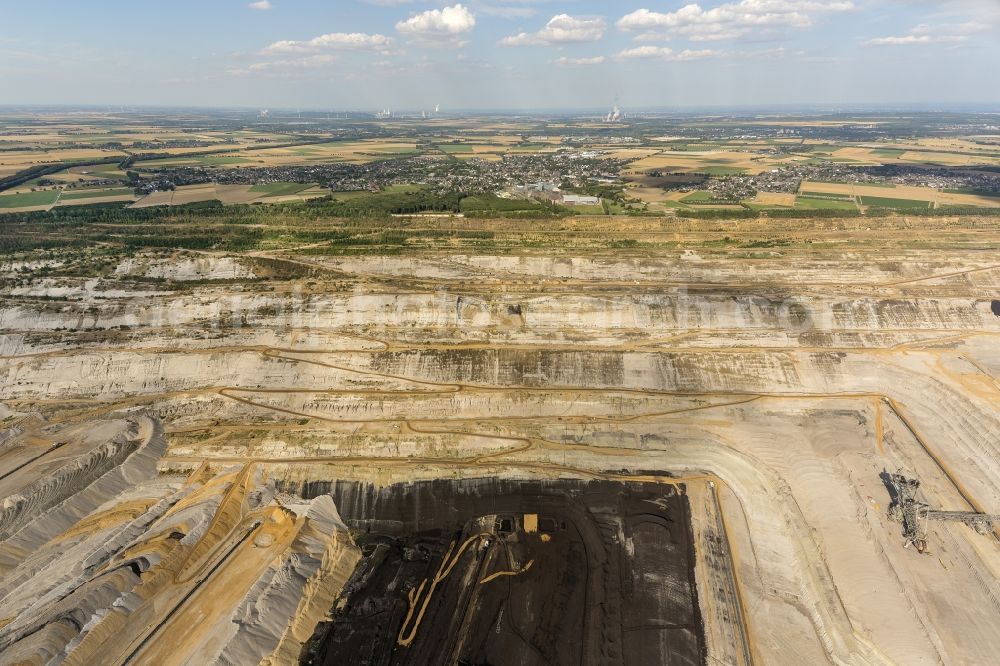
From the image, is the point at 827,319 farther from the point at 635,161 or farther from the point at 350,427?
the point at 635,161

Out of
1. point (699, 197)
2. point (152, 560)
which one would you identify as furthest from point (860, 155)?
point (152, 560)

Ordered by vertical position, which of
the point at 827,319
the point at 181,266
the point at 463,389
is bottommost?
the point at 463,389

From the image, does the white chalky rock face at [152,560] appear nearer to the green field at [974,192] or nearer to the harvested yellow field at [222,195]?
the harvested yellow field at [222,195]

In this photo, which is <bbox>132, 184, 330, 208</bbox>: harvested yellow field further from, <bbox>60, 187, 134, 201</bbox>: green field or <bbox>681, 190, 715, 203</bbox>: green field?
<bbox>681, 190, 715, 203</bbox>: green field

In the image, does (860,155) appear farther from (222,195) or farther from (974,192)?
(222,195)

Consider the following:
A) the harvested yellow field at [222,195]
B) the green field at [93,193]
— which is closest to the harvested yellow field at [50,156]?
the green field at [93,193]

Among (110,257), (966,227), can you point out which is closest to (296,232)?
(110,257)
